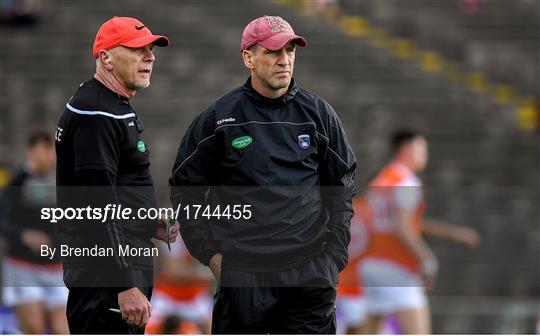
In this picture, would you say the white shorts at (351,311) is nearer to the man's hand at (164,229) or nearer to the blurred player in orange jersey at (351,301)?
the blurred player in orange jersey at (351,301)

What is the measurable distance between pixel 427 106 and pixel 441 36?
2893 millimetres

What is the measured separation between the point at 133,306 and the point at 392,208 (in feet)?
15.6

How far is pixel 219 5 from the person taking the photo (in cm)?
2216

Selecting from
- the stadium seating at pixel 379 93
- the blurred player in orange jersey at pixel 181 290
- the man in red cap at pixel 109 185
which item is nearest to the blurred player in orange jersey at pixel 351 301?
the blurred player in orange jersey at pixel 181 290

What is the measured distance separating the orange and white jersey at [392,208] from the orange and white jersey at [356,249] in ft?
0.75

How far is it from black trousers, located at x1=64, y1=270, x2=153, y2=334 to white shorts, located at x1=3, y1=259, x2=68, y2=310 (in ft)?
14.9

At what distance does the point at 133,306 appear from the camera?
18.3 feet

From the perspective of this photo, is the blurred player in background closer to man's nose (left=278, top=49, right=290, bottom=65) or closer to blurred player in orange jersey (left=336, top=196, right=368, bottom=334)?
blurred player in orange jersey (left=336, top=196, right=368, bottom=334)

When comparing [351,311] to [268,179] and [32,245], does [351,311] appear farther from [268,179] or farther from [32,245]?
[268,179]

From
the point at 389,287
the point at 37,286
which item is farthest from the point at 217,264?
the point at 37,286

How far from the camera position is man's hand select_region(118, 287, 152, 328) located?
558cm

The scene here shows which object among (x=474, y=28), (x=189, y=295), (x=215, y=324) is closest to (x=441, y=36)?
(x=474, y=28)

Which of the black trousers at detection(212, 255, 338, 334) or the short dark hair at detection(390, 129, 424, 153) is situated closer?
the black trousers at detection(212, 255, 338, 334)

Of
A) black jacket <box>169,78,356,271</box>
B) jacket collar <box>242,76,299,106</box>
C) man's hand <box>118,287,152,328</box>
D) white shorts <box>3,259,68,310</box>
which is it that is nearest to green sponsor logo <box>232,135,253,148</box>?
black jacket <box>169,78,356,271</box>
